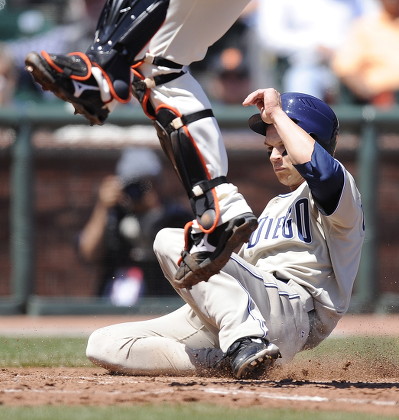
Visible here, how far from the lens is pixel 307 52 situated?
28.5 feet

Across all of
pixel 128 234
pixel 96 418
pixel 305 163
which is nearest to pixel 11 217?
pixel 128 234

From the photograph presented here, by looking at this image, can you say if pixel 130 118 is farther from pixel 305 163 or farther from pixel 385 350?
pixel 305 163

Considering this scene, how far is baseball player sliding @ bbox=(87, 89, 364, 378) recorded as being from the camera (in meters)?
3.45

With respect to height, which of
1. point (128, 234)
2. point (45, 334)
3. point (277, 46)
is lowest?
point (45, 334)

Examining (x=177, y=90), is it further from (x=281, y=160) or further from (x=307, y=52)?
(x=307, y=52)

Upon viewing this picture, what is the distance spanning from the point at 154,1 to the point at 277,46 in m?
5.87

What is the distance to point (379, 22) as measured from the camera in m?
8.54

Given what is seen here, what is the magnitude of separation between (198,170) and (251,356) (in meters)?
0.69

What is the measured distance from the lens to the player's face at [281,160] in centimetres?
386

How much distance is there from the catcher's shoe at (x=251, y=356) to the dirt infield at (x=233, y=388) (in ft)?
0.15

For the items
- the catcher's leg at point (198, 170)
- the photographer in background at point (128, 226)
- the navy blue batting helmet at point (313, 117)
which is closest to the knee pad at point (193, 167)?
the catcher's leg at point (198, 170)

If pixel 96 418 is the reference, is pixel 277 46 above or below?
above

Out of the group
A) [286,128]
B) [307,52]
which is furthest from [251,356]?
[307,52]

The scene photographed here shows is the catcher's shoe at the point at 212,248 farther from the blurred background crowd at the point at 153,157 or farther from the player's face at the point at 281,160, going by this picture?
the blurred background crowd at the point at 153,157
